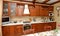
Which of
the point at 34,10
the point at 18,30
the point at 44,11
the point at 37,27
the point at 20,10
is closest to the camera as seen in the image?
the point at 18,30

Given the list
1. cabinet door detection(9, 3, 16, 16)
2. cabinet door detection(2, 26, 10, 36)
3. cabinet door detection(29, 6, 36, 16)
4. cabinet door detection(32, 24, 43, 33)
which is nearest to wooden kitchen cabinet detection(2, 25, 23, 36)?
cabinet door detection(2, 26, 10, 36)

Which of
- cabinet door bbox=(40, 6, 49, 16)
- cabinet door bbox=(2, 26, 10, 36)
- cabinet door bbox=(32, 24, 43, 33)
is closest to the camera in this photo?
cabinet door bbox=(2, 26, 10, 36)

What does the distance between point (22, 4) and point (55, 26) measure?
2.84 meters

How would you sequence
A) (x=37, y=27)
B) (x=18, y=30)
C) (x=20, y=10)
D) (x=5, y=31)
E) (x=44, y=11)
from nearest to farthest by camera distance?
(x=5, y=31) → (x=18, y=30) → (x=20, y=10) → (x=37, y=27) → (x=44, y=11)

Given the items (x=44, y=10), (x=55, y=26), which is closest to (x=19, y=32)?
(x=44, y=10)

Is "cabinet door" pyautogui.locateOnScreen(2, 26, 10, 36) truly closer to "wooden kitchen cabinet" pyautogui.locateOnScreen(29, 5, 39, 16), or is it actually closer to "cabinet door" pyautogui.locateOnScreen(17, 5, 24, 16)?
"cabinet door" pyautogui.locateOnScreen(17, 5, 24, 16)

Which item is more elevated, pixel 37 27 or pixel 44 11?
Result: pixel 44 11

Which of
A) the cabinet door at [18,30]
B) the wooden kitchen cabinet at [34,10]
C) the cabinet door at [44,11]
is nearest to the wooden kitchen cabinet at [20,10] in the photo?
the wooden kitchen cabinet at [34,10]

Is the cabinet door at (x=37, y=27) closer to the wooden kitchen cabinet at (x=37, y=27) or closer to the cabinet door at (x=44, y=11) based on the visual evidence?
the wooden kitchen cabinet at (x=37, y=27)

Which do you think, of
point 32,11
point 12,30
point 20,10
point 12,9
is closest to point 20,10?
point 20,10

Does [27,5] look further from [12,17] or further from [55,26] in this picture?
[55,26]

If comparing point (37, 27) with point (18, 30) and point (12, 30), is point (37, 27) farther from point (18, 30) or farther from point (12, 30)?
point (12, 30)

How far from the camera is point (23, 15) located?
5.51 m

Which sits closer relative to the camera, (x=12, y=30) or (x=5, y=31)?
(x=5, y=31)
